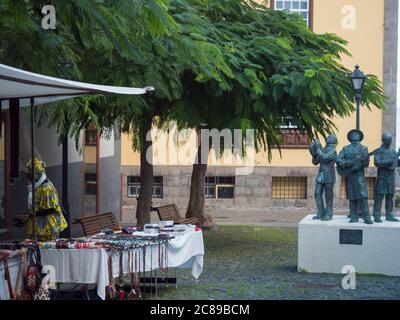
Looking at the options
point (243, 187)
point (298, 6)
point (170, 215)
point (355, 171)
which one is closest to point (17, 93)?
point (355, 171)

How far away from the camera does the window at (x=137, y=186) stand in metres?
29.9

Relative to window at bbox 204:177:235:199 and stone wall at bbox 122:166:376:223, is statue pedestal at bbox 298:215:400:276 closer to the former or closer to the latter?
stone wall at bbox 122:166:376:223

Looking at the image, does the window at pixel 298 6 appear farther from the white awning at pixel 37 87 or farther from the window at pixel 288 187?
the white awning at pixel 37 87

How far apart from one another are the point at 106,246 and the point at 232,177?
20575 millimetres

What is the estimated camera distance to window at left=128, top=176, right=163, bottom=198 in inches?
1176

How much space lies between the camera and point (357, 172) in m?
13.2

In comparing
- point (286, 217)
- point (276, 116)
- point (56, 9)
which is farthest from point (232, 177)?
point (56, 9)

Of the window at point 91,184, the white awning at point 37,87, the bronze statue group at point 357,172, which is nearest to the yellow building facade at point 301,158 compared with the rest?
the window at point 91,184

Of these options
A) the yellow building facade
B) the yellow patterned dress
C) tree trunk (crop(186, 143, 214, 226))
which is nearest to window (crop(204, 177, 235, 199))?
the yellow building facade

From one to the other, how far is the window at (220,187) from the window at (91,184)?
24.8 ft

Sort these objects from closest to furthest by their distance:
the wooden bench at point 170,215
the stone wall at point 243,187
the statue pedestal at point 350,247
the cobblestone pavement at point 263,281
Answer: the cobblestone pavement at point 263,281
the statue pedestal at point 350,247
the wooden bench at point 170,215
the stone wall at point 243,187

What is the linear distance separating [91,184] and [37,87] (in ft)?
47.0

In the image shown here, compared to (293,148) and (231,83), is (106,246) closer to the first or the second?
(231,83)

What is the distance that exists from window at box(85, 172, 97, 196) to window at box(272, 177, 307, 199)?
29.3 feet
